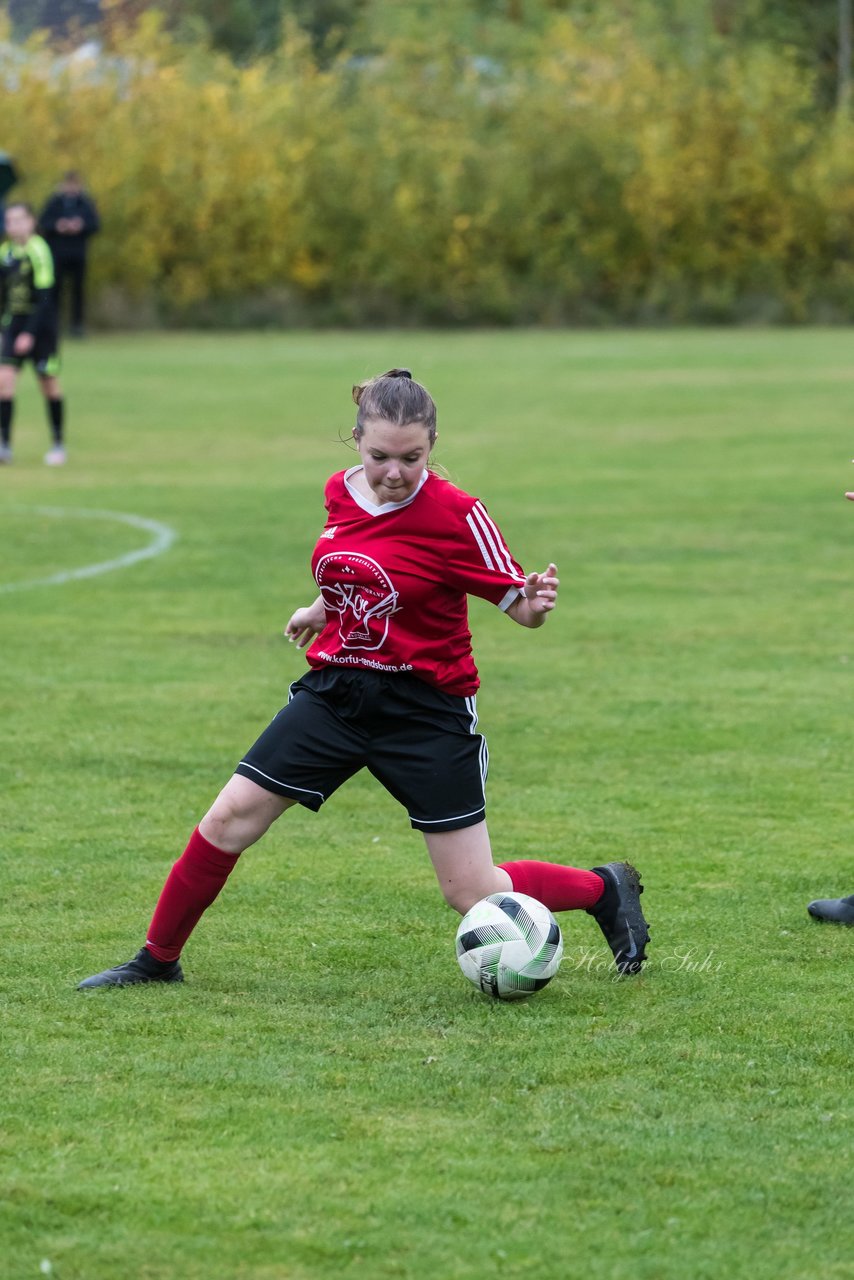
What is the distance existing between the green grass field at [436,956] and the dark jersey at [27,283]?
4.08 meters

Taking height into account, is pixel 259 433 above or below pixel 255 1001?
below

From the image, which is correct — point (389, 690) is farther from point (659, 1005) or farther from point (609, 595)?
point (609, 595)

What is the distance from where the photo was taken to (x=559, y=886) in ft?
16.8

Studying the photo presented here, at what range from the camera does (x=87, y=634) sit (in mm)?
10180

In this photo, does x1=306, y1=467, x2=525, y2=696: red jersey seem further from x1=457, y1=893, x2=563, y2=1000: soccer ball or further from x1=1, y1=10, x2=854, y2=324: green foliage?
x1=1, y1=10, x2=854, y2=324: green foliage

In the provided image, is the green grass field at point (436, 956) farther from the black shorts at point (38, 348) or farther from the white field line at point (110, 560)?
the black shorts at point (38, 348)

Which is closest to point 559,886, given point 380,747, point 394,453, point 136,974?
point 380,747

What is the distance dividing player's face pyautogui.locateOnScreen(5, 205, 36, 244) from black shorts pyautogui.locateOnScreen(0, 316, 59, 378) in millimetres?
681

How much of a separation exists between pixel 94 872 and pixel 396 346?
92.5ft

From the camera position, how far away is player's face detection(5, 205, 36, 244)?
1684 cm


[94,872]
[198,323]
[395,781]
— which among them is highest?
[395,781]

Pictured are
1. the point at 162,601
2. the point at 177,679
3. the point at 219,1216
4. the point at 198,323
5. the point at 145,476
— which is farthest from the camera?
the point at 198,323

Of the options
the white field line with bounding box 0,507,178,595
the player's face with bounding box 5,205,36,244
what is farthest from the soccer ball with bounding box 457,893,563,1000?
the player's face with bounding box 5,205,36,244

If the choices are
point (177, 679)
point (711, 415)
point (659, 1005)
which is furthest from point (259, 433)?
point (659, 1005)
